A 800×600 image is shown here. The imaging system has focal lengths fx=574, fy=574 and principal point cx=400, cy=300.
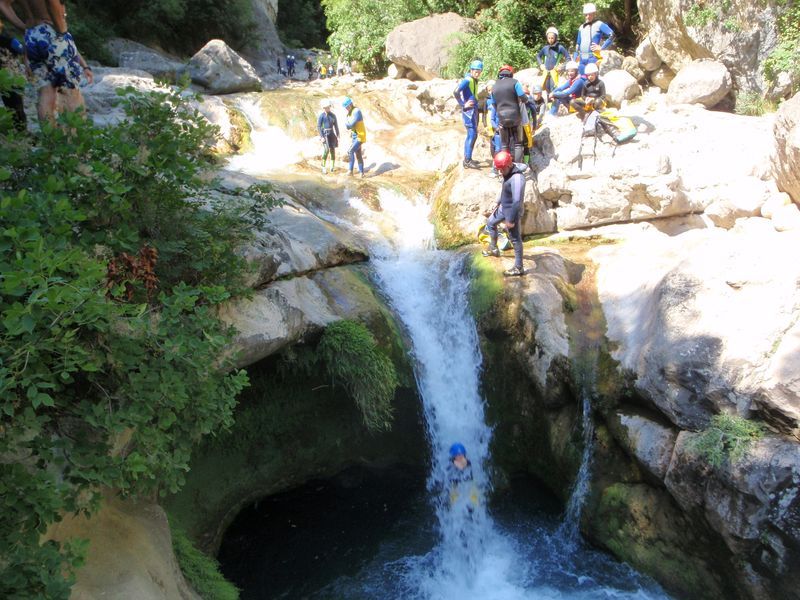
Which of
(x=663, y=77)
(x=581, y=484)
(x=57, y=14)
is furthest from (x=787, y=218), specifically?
(x=57, y=14)

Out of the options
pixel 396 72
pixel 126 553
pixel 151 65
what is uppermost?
pixel 151 65

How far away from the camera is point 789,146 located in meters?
8.18

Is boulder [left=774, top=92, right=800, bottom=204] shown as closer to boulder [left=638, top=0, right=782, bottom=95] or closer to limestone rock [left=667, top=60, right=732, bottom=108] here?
limestone rock [left=667, top=60, right=732, bottom=108]

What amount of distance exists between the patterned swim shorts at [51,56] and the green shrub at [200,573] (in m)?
4.61

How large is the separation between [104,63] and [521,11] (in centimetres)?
1226

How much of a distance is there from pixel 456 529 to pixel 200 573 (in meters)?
3.08

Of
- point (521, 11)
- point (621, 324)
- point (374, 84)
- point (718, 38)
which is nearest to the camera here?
point (621, 324)

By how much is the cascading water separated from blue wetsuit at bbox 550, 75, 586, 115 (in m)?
4.35

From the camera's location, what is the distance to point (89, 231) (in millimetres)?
4223

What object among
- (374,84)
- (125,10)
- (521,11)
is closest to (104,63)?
(125,10)

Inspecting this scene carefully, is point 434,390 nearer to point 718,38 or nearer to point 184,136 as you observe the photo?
point 184,136

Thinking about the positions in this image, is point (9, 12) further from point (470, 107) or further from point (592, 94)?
point (592, 94)

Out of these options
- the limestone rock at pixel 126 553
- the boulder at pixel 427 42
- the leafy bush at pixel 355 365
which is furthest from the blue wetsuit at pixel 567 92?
the limestone rock at pixel 126 553

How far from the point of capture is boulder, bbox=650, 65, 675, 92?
13.3m
